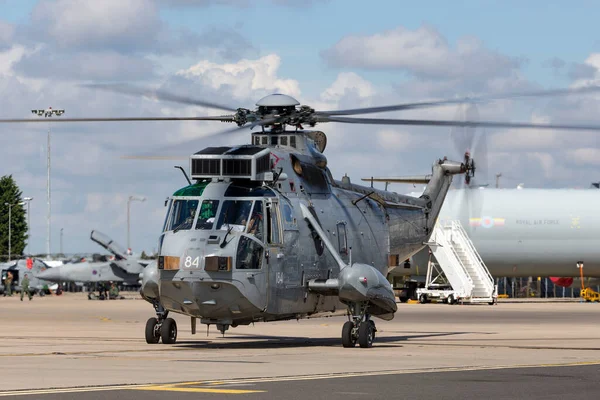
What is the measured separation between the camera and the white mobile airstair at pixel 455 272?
6047 centimetres

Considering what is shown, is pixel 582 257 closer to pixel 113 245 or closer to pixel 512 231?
pixel 512 231

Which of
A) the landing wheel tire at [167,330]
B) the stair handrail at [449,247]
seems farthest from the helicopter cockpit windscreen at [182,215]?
the stair handrail at [449,247]

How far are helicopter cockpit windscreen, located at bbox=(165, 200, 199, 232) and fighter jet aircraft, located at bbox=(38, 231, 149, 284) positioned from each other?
57.5m

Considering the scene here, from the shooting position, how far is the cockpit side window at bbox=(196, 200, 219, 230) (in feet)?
75.1

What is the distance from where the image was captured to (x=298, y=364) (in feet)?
62.4

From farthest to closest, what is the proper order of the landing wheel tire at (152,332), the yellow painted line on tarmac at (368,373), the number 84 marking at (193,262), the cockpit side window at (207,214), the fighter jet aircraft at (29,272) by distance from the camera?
the fighter jet aircraft at (29,272) < the landing wheel tire at (152,332) < the cockpit side window at (207,214) < the number 84 marking at (193,262) < the yellow painted line on tarmac at (368,373)

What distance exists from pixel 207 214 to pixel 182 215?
2.28 ft

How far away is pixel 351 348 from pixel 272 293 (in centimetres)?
234

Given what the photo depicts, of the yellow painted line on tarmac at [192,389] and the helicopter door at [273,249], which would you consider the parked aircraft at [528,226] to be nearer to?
the helicopter door at [273,249]

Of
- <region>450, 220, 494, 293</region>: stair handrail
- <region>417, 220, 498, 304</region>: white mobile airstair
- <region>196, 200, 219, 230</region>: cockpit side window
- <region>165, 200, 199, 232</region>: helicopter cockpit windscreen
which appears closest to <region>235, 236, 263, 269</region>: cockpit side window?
<region>196, 200, 219, 230</region>: cockpit side window

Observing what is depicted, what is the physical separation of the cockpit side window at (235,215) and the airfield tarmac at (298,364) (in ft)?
8.72

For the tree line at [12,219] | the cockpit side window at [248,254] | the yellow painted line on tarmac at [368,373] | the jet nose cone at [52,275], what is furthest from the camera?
the tree line at [12,219]

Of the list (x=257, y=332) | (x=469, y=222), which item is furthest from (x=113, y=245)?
(x=257, y=332)

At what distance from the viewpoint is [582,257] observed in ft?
217
